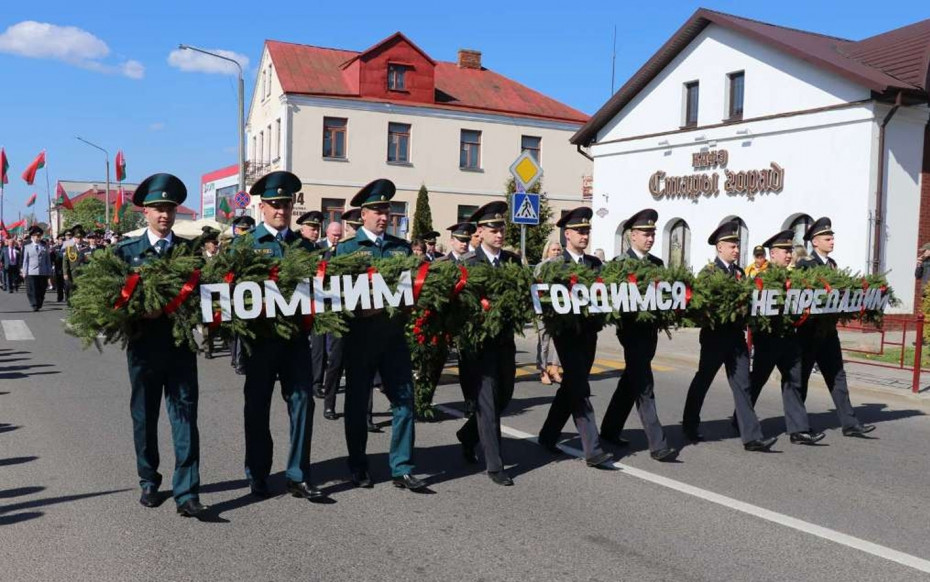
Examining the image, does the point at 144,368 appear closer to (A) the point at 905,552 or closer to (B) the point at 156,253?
(B) the point at 156,253

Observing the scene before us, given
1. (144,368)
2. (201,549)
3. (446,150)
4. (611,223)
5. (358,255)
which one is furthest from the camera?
(446,150)

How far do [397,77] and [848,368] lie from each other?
1287 inches

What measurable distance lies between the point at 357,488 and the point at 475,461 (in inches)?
45.9

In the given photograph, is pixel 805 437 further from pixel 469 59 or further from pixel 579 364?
pixel 469 59

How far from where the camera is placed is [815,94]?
20656 millimetres

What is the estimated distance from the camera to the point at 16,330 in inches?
690

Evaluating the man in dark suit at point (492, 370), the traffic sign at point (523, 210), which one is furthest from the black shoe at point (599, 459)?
the traffic sign at point (523, 210)

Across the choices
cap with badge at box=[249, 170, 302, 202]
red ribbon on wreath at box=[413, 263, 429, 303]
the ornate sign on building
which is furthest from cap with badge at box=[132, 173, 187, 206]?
the ornate sign on building

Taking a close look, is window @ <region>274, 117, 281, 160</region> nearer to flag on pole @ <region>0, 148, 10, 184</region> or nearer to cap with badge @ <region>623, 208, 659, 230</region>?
flag on pole @ <region>0, 148, 10, 184</region>

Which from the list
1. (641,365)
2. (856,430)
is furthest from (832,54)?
(641,365)

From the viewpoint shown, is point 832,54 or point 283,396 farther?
point 832,54

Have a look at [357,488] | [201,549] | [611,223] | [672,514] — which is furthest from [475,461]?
[611,223]

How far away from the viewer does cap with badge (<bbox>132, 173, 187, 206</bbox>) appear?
5645 millimetres

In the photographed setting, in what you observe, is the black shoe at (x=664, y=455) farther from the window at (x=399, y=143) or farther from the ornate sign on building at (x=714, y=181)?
the window at (x=399, y=143)
